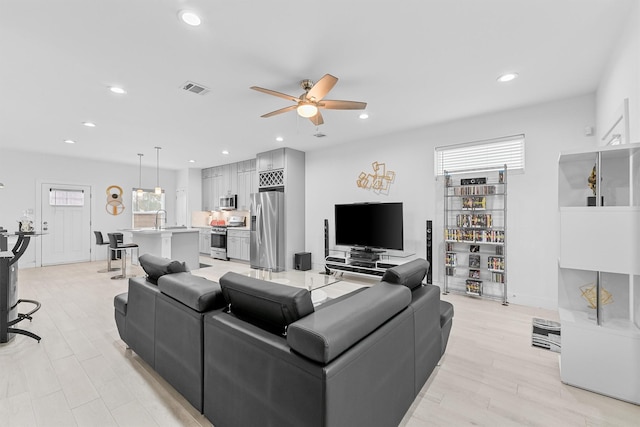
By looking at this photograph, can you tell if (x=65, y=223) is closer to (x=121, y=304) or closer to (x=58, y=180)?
(x=58, y=180)

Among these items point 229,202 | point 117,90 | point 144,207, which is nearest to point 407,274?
point 117,90

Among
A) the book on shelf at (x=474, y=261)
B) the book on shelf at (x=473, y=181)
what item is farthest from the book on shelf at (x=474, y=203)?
the book on shelf at (x=474, y=261)

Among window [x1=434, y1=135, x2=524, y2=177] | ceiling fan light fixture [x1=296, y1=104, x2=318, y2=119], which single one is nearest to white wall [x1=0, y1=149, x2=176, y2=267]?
ceiling fan light fixture [x1=296, y1=104, x2=318, y2=119]

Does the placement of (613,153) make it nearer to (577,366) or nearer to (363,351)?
(577,366)

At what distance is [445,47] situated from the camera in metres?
2.64

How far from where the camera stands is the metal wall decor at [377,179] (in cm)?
545

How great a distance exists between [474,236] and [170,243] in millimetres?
5793

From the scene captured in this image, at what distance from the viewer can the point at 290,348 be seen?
1.30 meters

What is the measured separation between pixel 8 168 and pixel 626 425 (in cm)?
1055

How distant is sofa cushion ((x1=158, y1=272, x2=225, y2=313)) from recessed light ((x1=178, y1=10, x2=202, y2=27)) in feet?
6.47

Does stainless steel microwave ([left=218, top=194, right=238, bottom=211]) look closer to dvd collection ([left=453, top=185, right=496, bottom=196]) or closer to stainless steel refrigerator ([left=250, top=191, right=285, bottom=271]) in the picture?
stainless steel refrigerator ([left=250, top=191, right=285, bottom=271])

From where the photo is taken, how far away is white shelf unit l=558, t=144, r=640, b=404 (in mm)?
2047

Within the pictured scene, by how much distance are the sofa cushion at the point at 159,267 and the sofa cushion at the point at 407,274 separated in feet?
5.39

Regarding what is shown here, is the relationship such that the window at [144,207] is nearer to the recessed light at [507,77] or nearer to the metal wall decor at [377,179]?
the metal wall decor at [377,179]
